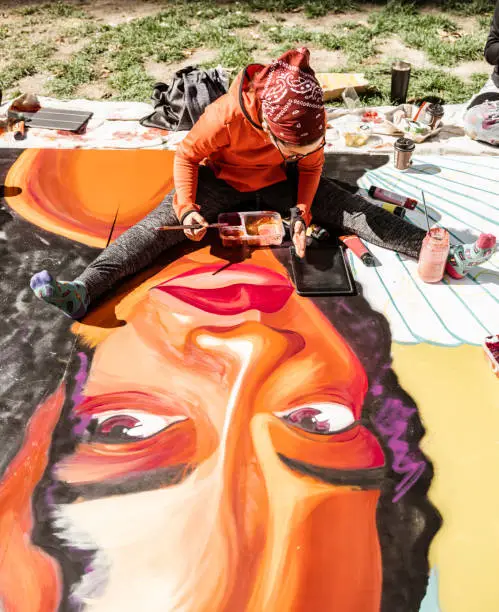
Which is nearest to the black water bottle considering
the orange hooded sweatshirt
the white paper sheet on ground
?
the white paper sheet on ground

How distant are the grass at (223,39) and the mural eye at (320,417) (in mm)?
3068

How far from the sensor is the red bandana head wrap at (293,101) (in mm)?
2338

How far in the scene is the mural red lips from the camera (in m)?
2.79

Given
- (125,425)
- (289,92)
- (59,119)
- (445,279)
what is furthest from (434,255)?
(59,119)

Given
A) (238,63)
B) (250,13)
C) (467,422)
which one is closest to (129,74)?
(238,63)

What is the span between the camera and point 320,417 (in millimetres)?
2316

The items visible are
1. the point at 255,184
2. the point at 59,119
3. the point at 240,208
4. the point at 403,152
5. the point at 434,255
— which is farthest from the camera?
the point at 59,119

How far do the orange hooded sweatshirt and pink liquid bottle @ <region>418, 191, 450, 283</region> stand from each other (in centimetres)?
61

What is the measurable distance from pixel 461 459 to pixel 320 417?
1.80 feet

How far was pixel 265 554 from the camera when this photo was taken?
1920mm

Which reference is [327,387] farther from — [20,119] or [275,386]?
[20,119]

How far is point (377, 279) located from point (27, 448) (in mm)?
1811

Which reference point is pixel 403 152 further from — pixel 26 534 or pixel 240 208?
pixel 26 534

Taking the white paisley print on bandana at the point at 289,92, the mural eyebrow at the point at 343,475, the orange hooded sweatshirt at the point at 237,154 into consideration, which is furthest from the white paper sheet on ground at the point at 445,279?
the white paisley print on bandana at the point at 289,92
